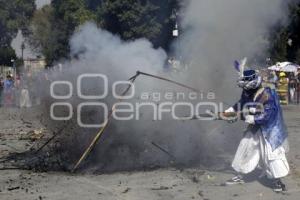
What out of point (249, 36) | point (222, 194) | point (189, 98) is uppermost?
point (249, 36)

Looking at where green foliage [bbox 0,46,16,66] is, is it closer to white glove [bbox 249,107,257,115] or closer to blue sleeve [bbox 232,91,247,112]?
blue sleeve [bbox 232,91,247,112]

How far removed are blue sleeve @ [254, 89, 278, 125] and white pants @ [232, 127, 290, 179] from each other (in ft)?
0.80

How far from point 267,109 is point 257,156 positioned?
2.49 feet

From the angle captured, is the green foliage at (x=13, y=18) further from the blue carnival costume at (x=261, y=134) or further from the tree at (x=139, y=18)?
the blue carnival costume at (x=261, y=134)

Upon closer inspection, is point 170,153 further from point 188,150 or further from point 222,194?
point 222,194

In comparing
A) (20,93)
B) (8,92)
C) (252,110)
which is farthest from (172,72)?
(20,93)

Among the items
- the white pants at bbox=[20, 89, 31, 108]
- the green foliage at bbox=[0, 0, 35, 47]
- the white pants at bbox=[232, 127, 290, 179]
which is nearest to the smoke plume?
the white pants at bbox=[232, 127, 290, 179]

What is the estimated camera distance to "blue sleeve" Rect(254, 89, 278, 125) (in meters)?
7.44

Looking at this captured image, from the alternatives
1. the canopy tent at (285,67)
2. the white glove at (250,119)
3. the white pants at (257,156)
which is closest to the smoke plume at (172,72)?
the white pants at (257,156)

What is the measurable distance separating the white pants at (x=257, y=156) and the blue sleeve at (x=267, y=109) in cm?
25

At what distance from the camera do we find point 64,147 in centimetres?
955

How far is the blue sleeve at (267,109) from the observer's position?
7438 millimetres

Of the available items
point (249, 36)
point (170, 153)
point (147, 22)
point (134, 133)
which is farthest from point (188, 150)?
point (147, 22)

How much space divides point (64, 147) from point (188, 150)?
236 centimetres
